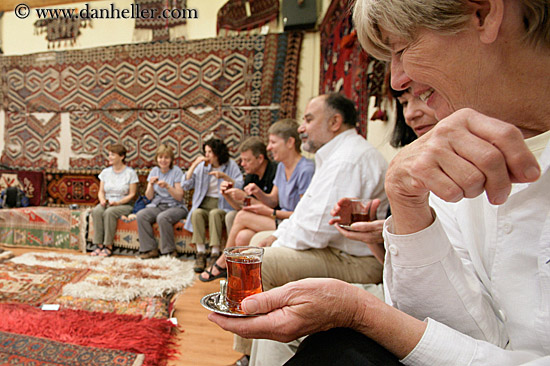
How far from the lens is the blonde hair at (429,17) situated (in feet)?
1.91

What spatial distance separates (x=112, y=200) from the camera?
4223mm

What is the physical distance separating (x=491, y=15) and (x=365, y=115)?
2.22m

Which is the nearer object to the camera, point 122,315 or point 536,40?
point 536,40

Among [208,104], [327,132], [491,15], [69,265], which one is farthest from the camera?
[208,104]

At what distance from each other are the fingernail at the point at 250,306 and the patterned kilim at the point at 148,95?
4035mm

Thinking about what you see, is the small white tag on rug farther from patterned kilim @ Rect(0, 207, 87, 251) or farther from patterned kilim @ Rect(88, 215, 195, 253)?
patterned kilim @ Rect(0, 207, 87, 251)

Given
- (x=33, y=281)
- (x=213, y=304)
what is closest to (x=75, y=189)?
(x=33, y=281)

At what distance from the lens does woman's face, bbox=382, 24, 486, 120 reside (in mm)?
624

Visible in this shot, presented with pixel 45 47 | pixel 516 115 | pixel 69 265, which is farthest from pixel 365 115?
pixel 45 47

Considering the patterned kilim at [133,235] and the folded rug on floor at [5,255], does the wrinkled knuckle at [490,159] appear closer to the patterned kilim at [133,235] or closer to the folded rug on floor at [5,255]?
the patterned kilim at [133,235]

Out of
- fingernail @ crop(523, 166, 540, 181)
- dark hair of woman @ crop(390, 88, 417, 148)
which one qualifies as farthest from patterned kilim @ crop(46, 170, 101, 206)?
fingernail @ crop(523, 166, 540, 181)

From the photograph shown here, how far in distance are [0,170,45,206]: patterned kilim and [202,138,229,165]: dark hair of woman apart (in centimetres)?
296

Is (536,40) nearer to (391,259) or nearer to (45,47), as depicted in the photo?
(391,259)

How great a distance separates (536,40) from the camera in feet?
1.95
